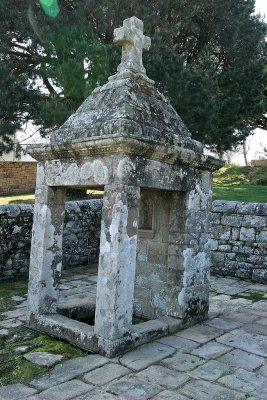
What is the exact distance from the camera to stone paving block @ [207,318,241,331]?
4497 millimetres

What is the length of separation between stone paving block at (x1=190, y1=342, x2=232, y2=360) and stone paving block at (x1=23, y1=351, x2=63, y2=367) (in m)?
1.30

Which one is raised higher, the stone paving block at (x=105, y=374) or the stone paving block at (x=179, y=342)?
the stone paving block at (x=179, y=342)

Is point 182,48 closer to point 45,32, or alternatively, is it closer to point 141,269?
point 45,32

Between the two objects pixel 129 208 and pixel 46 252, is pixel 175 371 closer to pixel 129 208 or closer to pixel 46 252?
pixel 129 208

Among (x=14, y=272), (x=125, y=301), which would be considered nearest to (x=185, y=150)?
(x=125, y=301)

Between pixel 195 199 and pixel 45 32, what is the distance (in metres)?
8.22

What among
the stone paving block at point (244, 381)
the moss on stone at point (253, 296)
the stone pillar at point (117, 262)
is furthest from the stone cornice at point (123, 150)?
the moss on stone at point (253, 296)

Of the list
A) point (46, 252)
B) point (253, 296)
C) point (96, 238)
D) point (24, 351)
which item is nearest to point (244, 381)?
point (24, 351)

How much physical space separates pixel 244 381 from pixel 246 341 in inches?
39.1

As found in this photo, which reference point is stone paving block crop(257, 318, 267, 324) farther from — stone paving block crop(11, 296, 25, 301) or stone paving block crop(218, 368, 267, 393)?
stone paving block crop(11, 296, 25, 301)

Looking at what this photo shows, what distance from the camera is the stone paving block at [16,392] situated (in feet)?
9.02

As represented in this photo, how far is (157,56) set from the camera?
10.3 metres

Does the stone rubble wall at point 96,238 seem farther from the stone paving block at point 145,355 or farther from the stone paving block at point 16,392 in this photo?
the stone paving block at point 16,392

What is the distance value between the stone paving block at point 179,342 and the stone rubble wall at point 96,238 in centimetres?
386
